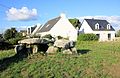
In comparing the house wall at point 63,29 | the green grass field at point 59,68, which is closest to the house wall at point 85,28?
the house wall at point 63,29

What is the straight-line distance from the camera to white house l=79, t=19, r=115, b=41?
211ft

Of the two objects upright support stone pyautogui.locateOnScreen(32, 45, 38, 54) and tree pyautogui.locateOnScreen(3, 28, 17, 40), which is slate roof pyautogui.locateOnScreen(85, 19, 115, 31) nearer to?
tree pyautogui.locateOnScreen(3, 28, 17, 40)

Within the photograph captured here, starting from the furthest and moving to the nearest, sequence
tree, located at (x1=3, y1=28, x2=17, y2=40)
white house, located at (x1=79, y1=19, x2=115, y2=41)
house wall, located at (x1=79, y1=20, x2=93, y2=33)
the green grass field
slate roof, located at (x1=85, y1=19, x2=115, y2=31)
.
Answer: slate roof, located at (x1=85, y1=19, x2=115, y2=31)
house wall, located at (x1=79, y1=20, x2=93, y2=33)
white house, located at (x1=79, y1=19, x2=115, y2=41)
tree, located at (x1=3, y1=28, x2=17, y2=40)
the green grass field

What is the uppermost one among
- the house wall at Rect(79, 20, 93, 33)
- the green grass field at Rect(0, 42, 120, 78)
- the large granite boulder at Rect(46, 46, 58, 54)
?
the house wall at Rect(79, 20, 93, 33)

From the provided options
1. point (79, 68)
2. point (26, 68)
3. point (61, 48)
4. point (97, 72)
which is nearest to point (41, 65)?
point (26, 68)

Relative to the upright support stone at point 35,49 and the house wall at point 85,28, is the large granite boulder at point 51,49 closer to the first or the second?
the upright support stone at point 35,49

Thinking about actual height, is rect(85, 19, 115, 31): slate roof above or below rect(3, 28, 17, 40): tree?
above

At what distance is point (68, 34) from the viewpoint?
188 feet

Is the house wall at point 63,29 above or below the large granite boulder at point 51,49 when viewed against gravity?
above

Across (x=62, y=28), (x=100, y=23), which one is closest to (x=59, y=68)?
(x=62, y=28)

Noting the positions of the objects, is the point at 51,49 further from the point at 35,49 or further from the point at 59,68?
the point at 59,68

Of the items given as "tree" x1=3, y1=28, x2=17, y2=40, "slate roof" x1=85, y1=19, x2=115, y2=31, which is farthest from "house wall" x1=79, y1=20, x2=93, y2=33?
"tree" x1=3, y1=28, x2=17, y2=40

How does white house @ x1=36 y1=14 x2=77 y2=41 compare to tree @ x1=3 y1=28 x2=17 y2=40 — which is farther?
white house @ x1=36 y1=14 x2=77 y2=41

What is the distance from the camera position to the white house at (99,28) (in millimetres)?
64438
